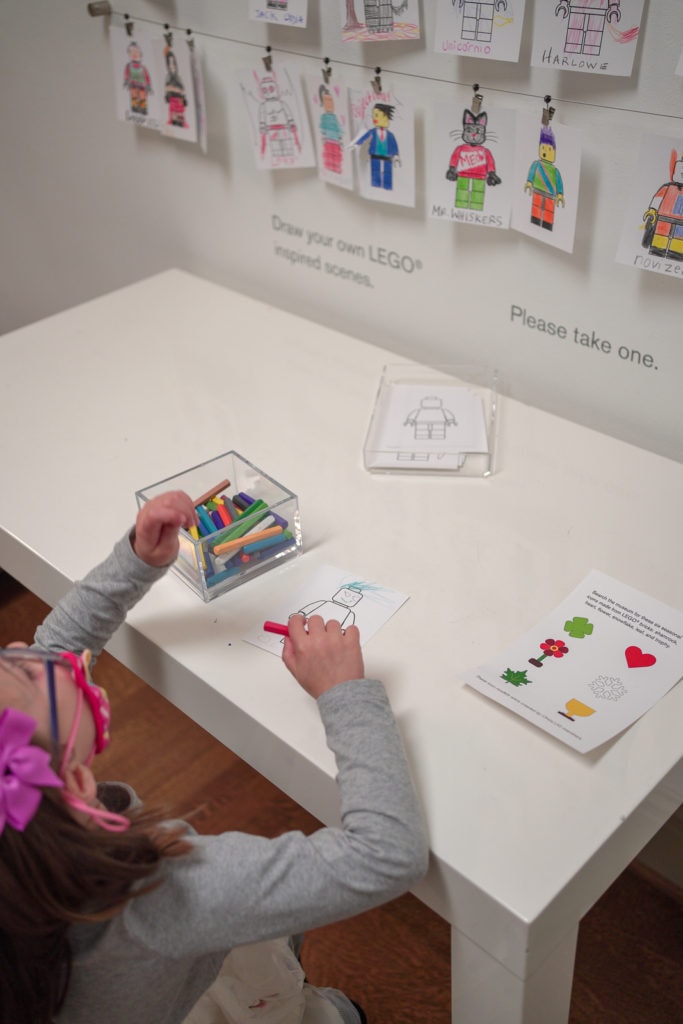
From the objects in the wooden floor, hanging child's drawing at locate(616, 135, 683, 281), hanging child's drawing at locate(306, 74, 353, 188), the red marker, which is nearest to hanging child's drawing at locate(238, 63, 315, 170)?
hanging child's drawing at locate(306, 74, 353, 188)

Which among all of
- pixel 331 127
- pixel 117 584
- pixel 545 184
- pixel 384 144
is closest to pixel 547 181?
pixel 545 184

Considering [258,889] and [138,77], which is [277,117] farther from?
[258,889]

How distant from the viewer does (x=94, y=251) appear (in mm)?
1958

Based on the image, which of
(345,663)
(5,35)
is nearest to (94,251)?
(5,35)

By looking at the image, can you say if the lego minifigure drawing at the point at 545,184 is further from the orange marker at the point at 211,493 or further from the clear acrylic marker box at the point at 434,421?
the orange marker at the point at 211,493

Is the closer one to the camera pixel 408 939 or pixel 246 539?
pixel 246 539

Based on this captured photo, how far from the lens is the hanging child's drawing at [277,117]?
51.7 inches

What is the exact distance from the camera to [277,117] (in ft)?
4.43

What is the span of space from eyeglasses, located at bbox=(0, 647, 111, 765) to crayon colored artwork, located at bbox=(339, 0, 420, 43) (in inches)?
33.8

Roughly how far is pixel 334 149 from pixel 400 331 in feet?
0.92

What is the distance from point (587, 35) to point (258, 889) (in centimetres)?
90

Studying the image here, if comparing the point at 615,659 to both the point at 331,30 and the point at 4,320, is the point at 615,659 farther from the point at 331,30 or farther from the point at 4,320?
the point at 4,320

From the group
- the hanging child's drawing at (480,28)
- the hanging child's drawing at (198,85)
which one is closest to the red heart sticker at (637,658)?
the hanging child's drawing at (480,28)

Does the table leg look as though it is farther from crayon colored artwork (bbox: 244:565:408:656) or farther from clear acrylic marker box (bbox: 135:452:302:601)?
clear acrylic marker box (bbox: 135:452:302:601)
